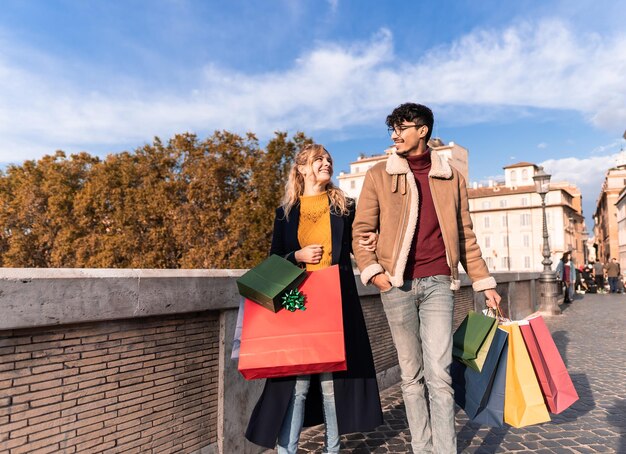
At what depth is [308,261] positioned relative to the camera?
115 inches

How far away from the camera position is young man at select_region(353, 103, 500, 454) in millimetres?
2914

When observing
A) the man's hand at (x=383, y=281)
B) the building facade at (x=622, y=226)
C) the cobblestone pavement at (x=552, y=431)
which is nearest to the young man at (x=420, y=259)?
the man's hand at (x=383, y=281)

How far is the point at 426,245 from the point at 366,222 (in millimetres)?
397

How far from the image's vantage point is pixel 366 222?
3.05 m

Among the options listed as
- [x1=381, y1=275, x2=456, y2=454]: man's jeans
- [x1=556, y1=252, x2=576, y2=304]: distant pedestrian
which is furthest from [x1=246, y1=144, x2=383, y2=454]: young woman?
[x1=556, y1=252, x2=576, y2=304]: distant pedestrian

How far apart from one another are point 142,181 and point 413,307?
28.4m

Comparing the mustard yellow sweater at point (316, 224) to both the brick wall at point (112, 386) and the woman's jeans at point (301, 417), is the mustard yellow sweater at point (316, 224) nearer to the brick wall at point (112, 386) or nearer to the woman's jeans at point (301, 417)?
the woman's jeans at point (301, 417)

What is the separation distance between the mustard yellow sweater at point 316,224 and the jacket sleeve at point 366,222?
6.8 inches

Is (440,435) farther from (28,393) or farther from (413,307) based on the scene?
(28,393)

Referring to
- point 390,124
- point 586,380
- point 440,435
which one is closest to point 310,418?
point 440,435

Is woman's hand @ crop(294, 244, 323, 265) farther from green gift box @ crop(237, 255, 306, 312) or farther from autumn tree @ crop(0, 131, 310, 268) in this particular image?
autumn tree @ crop(0, 131, 310, 268)

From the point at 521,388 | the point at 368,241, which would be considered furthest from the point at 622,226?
the point at 368,241

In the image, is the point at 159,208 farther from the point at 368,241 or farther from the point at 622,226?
the point at 622,226

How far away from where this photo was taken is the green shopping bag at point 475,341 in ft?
9.96
